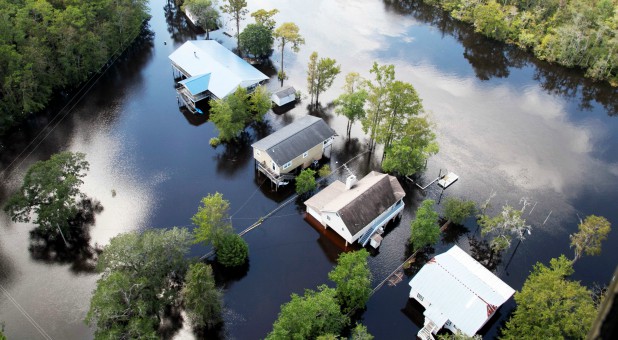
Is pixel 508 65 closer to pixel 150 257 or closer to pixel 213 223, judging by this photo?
pixel 213 223

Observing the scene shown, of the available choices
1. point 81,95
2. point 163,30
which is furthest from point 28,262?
point 163,30

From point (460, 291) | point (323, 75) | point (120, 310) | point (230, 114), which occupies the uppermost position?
point (323, 75)

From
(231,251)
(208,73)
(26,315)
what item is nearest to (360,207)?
(231,251)

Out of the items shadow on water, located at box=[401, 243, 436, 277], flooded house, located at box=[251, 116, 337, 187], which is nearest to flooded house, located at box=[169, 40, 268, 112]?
flooded house, located at box=[251, 116, 337, 187]

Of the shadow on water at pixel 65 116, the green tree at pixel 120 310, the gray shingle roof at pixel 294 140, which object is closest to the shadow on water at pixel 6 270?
the shadow on water at pixel 65 116

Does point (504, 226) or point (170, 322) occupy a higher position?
point (504, 226)

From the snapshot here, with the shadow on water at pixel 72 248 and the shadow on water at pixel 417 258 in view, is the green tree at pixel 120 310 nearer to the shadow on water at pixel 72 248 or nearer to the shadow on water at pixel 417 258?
the shadow on water at pixel 72 248

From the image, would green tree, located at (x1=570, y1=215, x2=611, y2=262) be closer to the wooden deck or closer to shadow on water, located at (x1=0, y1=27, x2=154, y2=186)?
the wooden deck

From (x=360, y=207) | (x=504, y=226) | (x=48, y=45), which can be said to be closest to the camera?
(x=504, y=226)
